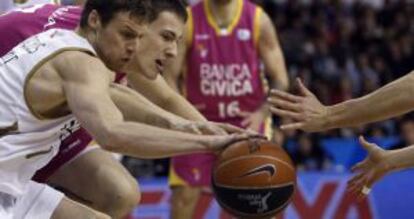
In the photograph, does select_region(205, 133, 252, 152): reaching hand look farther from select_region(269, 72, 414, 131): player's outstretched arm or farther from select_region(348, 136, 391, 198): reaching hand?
select_region(348, 136, 391, 198): reaching hand

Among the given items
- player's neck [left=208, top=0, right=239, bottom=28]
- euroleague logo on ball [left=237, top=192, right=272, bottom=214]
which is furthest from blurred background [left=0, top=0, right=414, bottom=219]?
euroleague logo on ball [left=237, top=192, right=272, bottom=214]

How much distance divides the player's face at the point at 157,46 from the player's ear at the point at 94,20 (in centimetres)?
43

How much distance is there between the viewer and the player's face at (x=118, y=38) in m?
4.98

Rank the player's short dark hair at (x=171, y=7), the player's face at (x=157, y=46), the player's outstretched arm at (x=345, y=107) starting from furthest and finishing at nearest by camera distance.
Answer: the player's short dark hair at (x=171, y=7)
the player's face at (x=157, y=46)
the player's outstretched arm at (x=345, y=107)

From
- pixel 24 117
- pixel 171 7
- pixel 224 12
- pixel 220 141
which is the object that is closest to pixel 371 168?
pixel 220 141

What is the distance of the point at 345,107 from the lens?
5297 mm

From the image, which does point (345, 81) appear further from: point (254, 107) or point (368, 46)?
point (254, 107)

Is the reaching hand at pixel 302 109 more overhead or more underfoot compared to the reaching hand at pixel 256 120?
more overhead

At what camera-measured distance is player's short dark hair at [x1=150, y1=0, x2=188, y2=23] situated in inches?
223

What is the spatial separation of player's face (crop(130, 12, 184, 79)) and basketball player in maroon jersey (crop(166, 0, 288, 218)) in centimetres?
301

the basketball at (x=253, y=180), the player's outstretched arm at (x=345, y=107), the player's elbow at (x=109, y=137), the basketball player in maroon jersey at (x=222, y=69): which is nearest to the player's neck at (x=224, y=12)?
the basketball player in maroon jersey at (x=222, y=69)

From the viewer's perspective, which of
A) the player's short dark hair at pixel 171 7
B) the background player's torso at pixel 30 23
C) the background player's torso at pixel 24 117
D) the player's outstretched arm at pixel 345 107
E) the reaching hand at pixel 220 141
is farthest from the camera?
the background player's torso at pixel 30 23

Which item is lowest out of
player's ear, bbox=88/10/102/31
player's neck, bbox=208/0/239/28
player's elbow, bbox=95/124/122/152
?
player's neck, bbox=208/0/239/28

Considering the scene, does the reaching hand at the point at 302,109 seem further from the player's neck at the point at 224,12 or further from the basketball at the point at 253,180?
the player's neck at the point at 224,12
